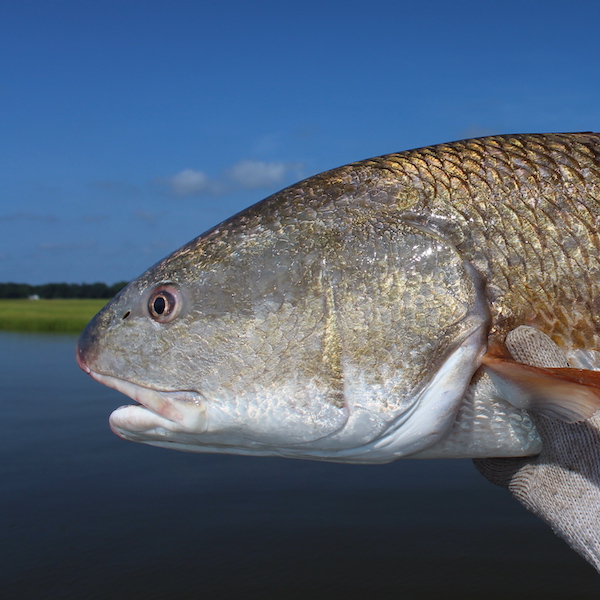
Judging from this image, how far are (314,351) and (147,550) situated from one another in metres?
3.39

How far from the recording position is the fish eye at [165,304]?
7.33 feet

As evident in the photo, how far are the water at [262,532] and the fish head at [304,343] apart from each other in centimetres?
238

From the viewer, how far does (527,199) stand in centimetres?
213

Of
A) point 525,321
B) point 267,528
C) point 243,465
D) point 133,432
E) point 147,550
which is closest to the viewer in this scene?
point 525,321

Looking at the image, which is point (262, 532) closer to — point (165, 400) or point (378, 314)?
point (165, 400)

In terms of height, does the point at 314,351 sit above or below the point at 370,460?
above

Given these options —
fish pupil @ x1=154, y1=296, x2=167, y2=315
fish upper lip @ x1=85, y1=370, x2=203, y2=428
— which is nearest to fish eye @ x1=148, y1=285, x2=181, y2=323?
fish pupil @ x1=154, y1=296, x2=167, y2=315

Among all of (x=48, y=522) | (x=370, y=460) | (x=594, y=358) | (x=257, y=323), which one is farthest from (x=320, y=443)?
(x=48, y=522)

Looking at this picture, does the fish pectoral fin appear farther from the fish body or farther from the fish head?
the fish head

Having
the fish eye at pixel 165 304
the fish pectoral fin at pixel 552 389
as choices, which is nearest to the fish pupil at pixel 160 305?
the fish eye at pixel 165 304

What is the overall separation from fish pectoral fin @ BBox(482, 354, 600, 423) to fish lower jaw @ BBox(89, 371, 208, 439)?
104 cm

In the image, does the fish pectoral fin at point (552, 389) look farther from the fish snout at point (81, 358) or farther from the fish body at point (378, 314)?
the fish snout at point (81, 358)

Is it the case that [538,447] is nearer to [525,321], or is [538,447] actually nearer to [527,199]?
[525,321]

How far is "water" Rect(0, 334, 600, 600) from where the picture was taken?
161 inches
